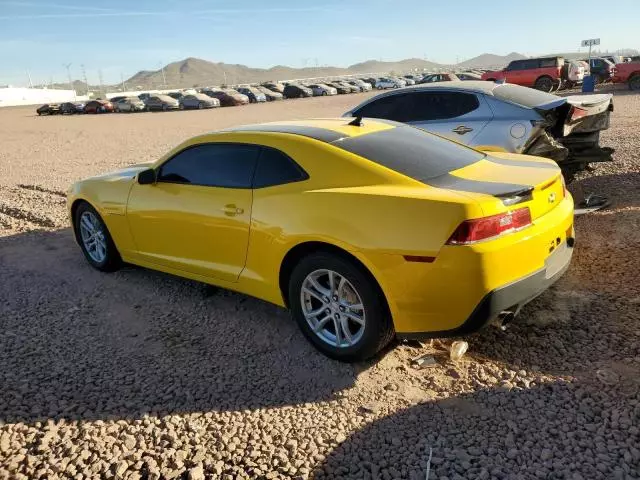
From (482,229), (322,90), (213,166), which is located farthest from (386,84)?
(482,229)

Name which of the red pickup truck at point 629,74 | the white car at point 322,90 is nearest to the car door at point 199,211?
the red pickup truck at point 629,74

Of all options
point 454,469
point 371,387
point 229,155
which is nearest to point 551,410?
point 454,469

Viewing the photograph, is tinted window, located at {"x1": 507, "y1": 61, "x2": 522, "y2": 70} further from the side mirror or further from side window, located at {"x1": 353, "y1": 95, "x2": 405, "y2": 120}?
the side mirror

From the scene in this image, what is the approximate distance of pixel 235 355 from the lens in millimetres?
3678

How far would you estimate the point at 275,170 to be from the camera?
146 inches

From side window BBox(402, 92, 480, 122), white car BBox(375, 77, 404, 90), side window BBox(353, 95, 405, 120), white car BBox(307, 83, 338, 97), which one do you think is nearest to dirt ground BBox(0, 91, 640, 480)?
side window BBox(402, 92, 480, 122)

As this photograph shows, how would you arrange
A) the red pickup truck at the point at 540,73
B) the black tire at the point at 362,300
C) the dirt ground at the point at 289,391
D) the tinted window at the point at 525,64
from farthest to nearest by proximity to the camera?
the tinted window at the point at 525,64
the red pickup truck at the point at 540,73
the black tire at the point at 362,300
the dirt ground at the point at 289,391

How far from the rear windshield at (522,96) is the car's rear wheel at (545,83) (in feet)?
70.1

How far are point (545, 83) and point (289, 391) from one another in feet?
86.7

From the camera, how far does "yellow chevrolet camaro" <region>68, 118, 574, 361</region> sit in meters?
2.92

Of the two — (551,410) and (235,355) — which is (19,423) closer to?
(235,355)

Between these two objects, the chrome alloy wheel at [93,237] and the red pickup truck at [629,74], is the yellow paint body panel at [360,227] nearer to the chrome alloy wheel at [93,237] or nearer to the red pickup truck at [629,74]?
the chrome alloy wheel at [93,237]

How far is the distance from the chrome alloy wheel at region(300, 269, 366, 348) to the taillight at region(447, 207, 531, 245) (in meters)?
0.73

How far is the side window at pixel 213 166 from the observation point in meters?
3.91
